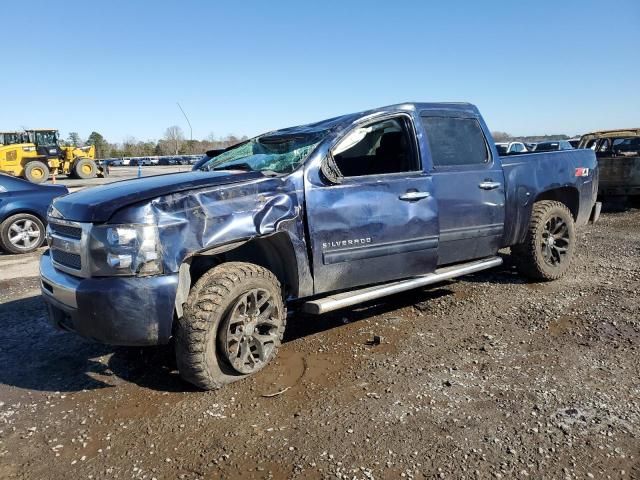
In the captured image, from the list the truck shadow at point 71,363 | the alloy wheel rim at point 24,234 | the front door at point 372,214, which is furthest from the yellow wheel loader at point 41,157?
the front door at point 372,214

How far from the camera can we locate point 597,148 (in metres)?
13.1

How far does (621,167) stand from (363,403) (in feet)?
34.4

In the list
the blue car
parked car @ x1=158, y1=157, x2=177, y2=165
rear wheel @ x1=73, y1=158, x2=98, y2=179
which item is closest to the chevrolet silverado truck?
the blue car

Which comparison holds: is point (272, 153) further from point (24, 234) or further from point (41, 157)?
point (41, 157)

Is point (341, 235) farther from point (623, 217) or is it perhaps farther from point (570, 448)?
point (623, 217)

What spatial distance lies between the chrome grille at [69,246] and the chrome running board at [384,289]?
1599 millimetres

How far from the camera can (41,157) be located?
25.8 m

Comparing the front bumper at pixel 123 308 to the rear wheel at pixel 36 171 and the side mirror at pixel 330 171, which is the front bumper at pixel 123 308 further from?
the rear wheel at pixel 36 171

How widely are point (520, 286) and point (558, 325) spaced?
1.25 metres

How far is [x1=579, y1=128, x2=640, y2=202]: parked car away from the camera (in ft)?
35.9

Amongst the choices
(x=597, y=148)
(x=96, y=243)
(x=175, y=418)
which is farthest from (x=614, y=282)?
(x=597, y=148)

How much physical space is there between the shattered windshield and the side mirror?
0.15 metres

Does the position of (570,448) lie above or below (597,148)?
below

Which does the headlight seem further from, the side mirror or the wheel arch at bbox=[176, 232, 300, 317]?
the side mirror
